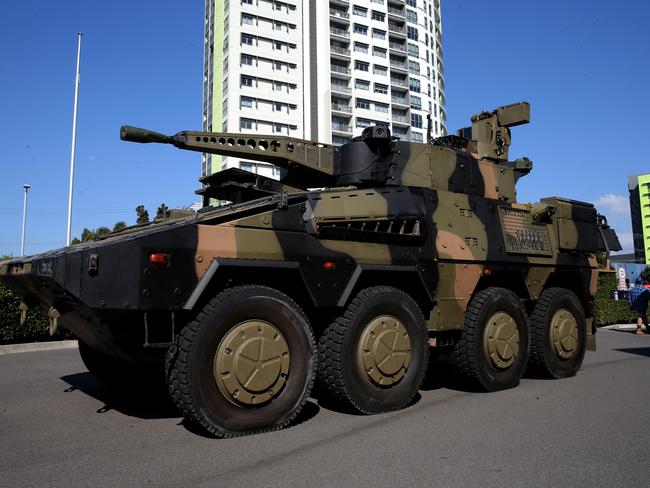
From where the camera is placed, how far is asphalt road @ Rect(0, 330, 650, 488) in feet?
10.3

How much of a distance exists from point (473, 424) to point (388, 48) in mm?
65012

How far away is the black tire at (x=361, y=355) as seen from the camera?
4.48 metres

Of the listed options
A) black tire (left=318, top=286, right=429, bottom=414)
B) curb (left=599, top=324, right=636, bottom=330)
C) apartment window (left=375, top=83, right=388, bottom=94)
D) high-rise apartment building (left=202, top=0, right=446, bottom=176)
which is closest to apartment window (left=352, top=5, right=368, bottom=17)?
high-rise apartment building (left=202, top=0, right=446, bottom=176)

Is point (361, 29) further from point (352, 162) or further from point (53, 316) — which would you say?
point (53, 316)

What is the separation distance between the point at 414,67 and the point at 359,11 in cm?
910

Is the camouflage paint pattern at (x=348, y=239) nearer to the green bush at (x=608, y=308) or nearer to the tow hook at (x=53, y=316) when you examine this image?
the tow hook at (x=53, y=316)

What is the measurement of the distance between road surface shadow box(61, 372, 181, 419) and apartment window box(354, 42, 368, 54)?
200ft

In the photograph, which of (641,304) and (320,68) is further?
(320,68)

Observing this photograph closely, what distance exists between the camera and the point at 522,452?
142 inches

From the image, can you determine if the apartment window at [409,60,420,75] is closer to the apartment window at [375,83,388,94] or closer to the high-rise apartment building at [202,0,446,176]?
the high-rise apartment building at [202,0,446,176]

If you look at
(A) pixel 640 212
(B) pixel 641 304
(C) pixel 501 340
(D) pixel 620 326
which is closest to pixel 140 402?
(C) pixel 501 340

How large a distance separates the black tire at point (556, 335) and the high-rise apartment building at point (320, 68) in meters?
42.3

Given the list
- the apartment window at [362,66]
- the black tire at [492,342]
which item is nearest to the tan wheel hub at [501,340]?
the black tire at [492,342]

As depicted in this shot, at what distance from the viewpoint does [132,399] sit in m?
5.44
